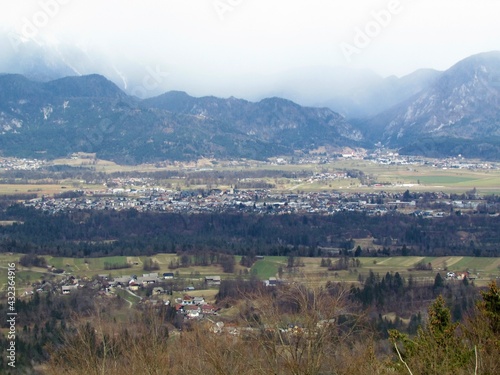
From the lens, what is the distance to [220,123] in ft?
445

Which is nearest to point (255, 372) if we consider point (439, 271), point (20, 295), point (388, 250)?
point (20, 295)

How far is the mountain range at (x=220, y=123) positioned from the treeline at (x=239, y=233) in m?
55.0

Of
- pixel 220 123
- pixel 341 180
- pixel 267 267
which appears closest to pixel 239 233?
pixel 267 267

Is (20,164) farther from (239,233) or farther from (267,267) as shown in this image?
(267,267)

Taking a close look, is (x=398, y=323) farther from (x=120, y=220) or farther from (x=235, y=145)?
(x=235, y=145)

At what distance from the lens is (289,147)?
13950cm

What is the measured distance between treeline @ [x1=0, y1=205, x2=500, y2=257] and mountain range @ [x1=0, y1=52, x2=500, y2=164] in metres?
55.0

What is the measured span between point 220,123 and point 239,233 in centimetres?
8753

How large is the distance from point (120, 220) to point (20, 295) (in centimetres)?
2520

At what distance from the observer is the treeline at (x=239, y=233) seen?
41.2 metres

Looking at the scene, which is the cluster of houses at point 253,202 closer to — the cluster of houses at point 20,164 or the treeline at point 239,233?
the treeline at point 239,233

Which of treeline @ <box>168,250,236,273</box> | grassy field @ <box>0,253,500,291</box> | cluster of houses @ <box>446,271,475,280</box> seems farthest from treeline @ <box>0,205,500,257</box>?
cluster of houses @ <box>446,271,475,280</box>

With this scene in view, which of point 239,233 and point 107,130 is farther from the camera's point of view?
point 107,130

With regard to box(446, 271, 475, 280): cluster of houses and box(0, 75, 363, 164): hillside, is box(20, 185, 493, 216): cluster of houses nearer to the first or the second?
box(446, 271, 475, 280): cluster of houses
